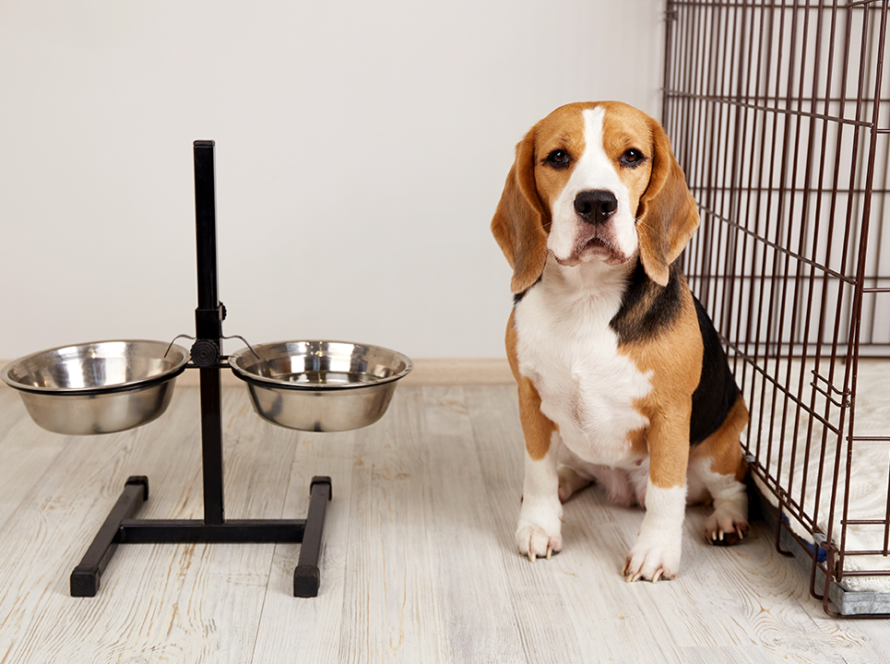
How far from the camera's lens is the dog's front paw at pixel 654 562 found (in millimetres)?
Answer: 1855


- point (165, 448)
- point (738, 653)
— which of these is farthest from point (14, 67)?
point (738, 653)

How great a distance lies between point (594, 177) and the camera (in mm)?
1633

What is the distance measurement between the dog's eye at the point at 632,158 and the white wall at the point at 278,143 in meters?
1.35

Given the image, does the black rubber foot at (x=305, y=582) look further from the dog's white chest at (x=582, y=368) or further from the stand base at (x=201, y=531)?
the dog's white chest at (x=582, y=368)

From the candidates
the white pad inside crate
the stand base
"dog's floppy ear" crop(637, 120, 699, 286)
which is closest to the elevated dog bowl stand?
the stand base

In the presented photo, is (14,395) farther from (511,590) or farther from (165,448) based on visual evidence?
(511,590)

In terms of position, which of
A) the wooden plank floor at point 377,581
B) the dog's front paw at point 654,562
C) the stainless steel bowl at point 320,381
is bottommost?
the wooden plank floor at point 377,581

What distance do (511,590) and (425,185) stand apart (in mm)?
1631

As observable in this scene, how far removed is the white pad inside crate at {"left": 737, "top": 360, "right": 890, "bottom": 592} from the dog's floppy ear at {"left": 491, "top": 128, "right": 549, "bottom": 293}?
61 cm

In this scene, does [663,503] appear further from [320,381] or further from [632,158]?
[320,381]

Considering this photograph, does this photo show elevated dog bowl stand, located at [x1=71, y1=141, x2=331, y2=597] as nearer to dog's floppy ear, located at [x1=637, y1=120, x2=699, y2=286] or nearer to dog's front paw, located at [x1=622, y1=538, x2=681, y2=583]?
dog's front paw, located at [x1=622, y1=538, x2=681, y2=583]

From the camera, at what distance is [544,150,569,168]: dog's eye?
1.71 metres

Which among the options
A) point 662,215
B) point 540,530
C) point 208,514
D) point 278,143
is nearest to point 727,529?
point 540,530

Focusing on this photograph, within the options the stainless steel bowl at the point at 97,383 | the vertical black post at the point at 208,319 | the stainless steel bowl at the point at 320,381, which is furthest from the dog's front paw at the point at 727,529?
the stainless steel bowl at the point at 97,383
